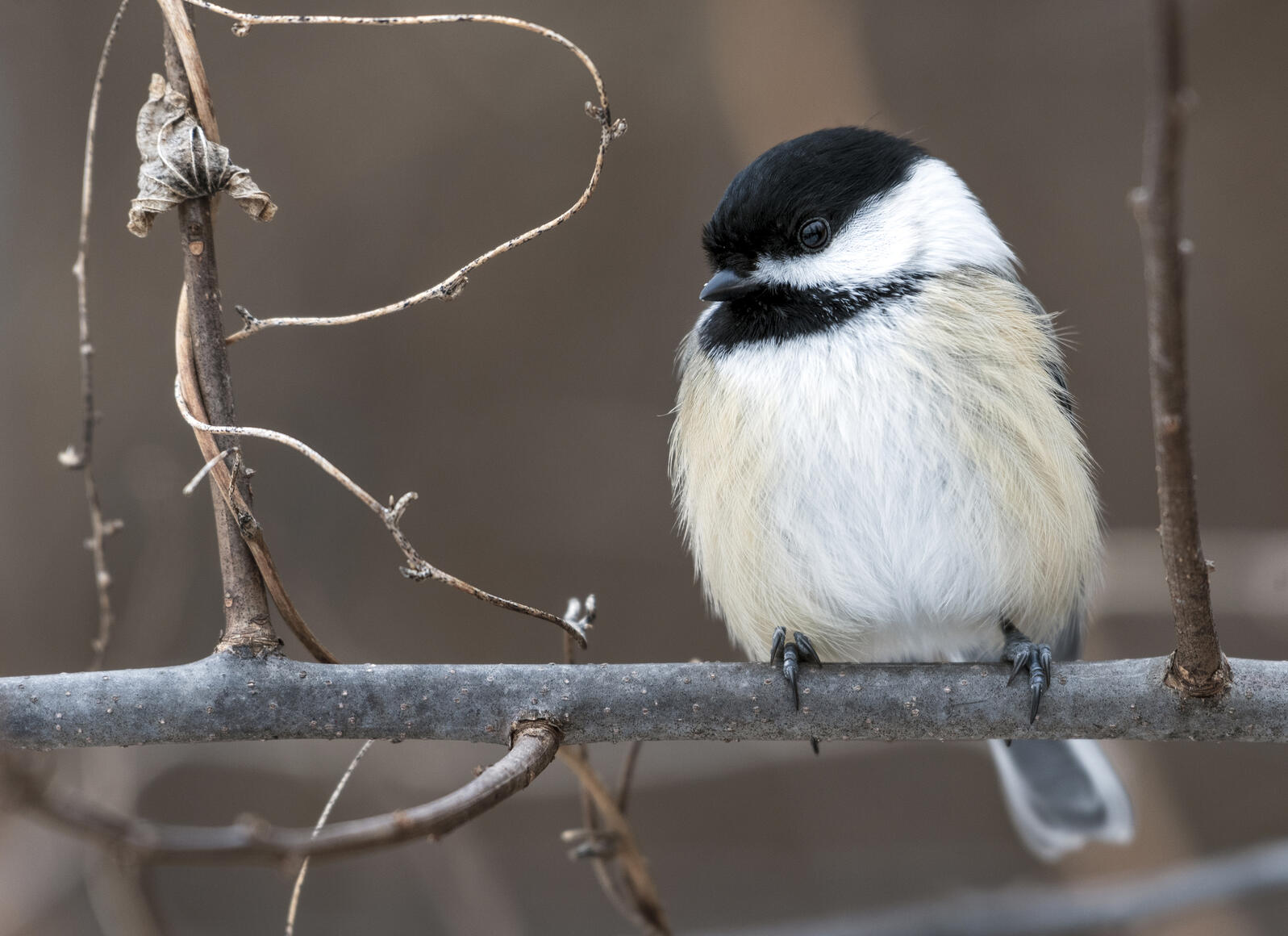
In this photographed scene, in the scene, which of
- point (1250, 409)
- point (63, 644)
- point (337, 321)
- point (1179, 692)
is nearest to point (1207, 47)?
point (1250, 409)

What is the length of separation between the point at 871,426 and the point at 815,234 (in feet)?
1.03

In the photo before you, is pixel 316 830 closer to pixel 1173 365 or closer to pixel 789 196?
pixel 1173 365

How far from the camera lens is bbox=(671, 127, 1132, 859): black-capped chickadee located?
1362 millimetres

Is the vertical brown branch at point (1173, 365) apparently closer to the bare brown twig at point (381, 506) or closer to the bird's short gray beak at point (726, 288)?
the bare brown twig at point (381, 506)

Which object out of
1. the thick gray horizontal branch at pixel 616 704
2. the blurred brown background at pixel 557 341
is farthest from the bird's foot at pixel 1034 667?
the blurred brown background at pixel 557 341

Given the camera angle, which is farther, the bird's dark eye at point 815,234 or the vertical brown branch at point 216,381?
the bird's dark eye at point 815,234

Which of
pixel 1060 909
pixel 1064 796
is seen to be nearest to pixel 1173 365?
pixel 1064 796

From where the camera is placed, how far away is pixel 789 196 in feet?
4.85

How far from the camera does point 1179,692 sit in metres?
1.07

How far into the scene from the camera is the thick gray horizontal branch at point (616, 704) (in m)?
1.01

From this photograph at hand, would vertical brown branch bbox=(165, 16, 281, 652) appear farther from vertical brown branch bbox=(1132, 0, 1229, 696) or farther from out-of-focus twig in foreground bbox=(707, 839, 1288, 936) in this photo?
out-of-focus twig in foreground bbox=(707, 839, 1288, 936)

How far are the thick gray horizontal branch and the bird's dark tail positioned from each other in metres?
0.77

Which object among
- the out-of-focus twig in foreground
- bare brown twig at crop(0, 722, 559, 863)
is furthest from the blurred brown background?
bare brown twig at crop(0, 722, 559, 863)

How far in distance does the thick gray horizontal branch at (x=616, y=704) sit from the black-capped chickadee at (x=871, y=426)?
4.1 inches
